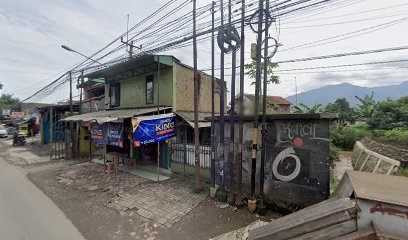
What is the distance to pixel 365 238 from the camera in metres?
2.88

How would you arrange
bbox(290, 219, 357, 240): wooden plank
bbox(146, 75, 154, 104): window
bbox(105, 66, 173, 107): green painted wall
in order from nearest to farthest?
bbox(290, 219, 357, 240): wooden plank, bbox(105, 66, 173, 107): green painted wall, bbox(146, 75, 154, 104): window

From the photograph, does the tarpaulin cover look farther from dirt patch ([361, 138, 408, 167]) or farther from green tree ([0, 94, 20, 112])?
green tree ([0, 94, 20, 112])

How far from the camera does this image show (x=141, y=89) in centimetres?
1266

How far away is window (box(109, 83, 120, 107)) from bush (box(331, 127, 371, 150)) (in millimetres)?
19688

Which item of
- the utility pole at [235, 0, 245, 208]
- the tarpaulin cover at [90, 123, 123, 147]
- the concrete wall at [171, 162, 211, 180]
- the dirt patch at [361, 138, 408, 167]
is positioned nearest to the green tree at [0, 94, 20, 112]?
the tarpaulin cover at [90, 123, 123, 147]

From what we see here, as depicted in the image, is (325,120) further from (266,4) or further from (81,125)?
(81,125)

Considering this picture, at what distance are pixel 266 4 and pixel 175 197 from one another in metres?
7.11

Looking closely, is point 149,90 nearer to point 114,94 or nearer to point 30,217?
point 114,94

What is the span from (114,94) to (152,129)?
780 cm

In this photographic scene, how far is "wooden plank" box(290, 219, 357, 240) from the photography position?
3.15m

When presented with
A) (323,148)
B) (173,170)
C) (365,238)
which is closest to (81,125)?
(173,170)

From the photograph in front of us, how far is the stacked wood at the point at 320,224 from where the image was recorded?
3203 millimetres

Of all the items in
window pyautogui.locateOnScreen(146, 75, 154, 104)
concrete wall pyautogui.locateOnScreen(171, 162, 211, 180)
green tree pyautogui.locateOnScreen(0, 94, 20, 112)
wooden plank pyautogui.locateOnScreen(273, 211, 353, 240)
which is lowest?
concrete wall pyautogui.locateOnScreen(171, 162, 211, 180)

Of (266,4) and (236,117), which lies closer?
(266,4)
